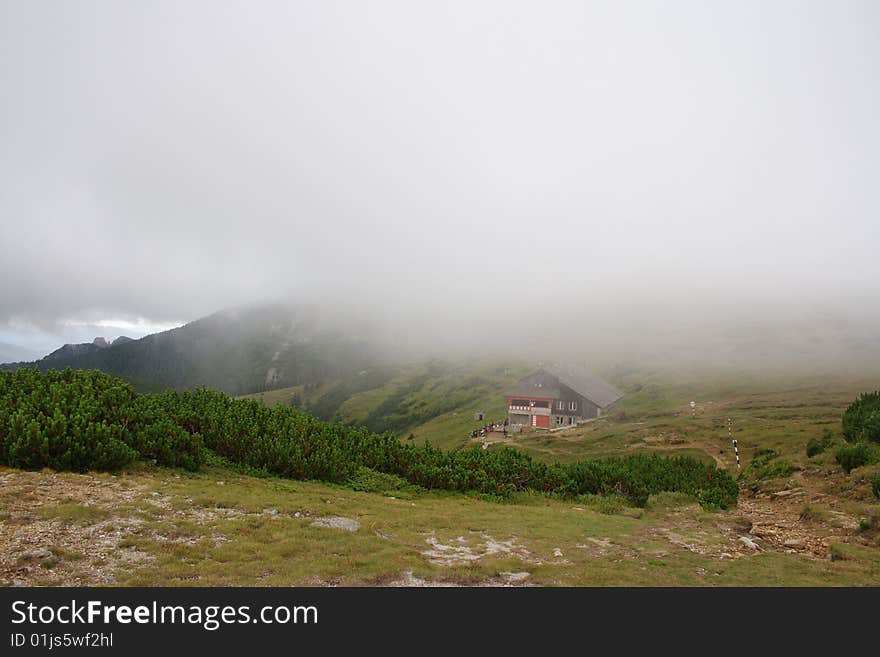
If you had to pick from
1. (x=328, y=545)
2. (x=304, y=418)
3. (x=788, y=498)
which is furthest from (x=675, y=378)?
(x=328, y=545)

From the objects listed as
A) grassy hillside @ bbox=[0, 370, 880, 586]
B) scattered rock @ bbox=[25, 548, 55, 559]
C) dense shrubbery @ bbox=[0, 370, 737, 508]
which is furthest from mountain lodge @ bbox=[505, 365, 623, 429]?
scattered rock @ bbox=[25, 548, 55, 559]

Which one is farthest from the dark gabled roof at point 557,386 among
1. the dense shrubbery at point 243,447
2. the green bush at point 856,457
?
the green bush at point 856,457

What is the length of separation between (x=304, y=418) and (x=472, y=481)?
35.9ft

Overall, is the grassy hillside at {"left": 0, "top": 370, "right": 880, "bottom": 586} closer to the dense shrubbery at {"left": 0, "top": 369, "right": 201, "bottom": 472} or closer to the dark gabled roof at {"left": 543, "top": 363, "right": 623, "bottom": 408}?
the dense shrubbery at {"left": 0, "top": 369, "right": 201, "bottom": 472}

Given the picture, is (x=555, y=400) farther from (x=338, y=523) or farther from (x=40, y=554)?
(x=40, y=554)

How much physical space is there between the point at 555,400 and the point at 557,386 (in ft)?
10.8

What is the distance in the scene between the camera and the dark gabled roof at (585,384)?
348 feet

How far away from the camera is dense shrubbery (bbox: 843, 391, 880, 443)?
90.7 ft

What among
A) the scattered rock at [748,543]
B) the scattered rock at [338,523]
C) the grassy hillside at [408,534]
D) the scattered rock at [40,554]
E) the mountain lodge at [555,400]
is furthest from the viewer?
the mountain lodge at [555,400]

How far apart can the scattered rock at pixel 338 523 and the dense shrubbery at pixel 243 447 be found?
27.4ft

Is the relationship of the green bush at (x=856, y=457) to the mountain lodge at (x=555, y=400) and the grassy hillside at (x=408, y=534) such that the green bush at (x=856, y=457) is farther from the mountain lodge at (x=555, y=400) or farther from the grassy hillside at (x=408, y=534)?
the mountain lodge at (x=555, y=400)
